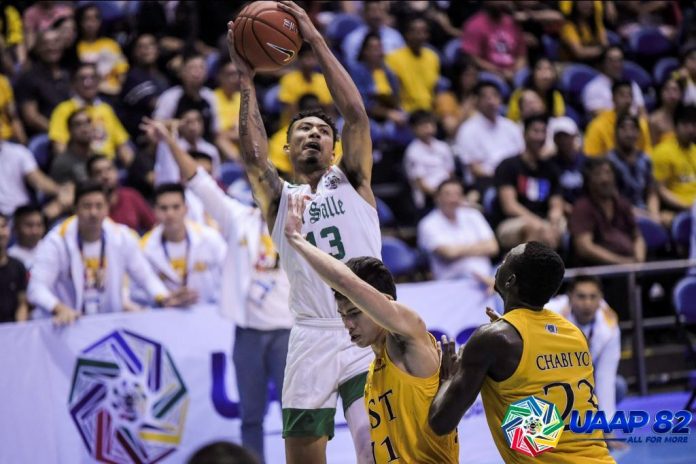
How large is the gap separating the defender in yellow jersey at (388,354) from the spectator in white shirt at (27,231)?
16.3ft

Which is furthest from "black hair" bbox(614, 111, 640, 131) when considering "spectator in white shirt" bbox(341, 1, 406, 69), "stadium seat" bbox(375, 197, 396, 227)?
"spectator in white shirt" bbox(341, 1, 406, 69)

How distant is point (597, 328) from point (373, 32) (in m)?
5.57

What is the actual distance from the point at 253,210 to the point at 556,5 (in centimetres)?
827

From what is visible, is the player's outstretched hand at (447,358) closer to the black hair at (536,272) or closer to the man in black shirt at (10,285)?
the black hair at (536,272)

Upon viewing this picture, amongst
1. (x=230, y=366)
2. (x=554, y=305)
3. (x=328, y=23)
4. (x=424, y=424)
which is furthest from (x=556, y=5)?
(x=424, y=424)

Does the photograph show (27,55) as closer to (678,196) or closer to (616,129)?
(616,129)

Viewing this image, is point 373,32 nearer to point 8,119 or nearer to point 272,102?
point 272,102

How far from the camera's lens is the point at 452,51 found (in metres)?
13.8

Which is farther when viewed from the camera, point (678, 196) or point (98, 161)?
point (678, 196)

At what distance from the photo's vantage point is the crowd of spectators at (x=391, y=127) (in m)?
9.28

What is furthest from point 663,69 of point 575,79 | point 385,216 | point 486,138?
point 385,216

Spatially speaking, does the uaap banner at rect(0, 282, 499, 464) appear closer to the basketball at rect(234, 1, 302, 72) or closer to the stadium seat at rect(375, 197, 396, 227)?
the basketball at rect(234, 1, 302, 72)

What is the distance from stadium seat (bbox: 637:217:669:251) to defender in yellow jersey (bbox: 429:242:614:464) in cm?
682

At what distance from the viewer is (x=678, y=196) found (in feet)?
38.8
